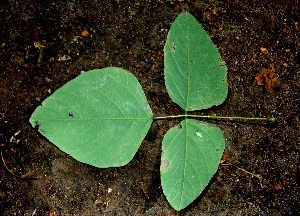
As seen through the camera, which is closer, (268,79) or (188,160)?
(188,160)

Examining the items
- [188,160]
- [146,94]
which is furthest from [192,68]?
[188,160]

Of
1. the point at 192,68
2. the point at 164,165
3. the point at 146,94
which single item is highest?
the point at 192,68

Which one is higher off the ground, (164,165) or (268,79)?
(268,79)

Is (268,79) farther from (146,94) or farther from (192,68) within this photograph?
(146,94)

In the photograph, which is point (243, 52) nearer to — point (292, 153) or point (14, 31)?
point (292, 153)

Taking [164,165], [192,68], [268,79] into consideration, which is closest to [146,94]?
[192,68]

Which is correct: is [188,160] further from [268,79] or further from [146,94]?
[268,79]
